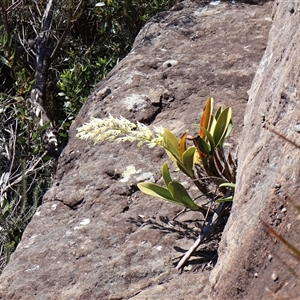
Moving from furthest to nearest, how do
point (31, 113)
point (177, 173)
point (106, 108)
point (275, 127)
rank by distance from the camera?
point (31, 113)
point (106, 108)
point (177, 173)
point (275, 127)

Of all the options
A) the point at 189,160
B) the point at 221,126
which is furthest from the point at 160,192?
the point at 221,126

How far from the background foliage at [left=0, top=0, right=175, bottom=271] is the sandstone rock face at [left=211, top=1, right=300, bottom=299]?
1.89m

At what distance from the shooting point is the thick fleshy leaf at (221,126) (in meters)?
2.30

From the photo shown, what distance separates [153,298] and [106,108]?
1.21 m

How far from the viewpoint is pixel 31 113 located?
4.09 m

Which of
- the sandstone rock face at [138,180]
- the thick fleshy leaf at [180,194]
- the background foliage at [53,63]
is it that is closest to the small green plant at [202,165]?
the thick fleshy leaf at [180,194]

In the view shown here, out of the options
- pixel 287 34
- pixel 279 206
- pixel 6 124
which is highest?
pixel 287 34

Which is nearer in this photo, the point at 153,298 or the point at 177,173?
the point at 153,298

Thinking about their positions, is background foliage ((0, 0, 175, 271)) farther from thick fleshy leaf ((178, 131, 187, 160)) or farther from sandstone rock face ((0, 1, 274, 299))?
thick fleshy leaf ((178, 131, 187, 160))

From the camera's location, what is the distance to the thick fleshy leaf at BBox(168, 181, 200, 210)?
221cm

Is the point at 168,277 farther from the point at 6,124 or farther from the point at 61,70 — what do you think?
the point at 61,70

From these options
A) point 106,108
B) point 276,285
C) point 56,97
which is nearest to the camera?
point 276,285

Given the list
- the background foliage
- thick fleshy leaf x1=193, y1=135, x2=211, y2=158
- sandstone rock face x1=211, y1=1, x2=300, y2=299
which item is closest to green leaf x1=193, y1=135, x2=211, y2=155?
thick fleshy leaf x1=193, y1=135, x2=211, y2=158

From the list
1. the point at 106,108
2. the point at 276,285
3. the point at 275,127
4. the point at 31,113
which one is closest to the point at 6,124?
the point at 31,113
